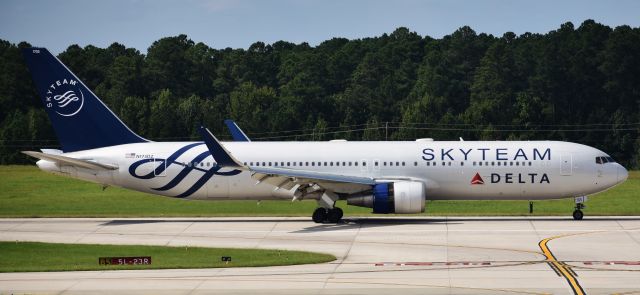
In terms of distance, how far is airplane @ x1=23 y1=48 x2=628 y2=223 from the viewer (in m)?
47.8

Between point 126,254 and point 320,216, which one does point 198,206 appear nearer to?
point 320,216

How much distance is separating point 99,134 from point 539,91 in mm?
92914

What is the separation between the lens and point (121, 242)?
41.3 meters

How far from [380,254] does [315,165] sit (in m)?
12.6

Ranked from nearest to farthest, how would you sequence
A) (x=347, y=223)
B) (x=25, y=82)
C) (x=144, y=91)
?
(x=347, y=223) → (x=25, y=82) → (x=144, y=91)

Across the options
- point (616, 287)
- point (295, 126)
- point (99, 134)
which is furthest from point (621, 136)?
point (616, 287)

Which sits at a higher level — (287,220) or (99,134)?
(99,134)

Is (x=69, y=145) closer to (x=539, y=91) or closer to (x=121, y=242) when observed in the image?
(x=121, y=242)

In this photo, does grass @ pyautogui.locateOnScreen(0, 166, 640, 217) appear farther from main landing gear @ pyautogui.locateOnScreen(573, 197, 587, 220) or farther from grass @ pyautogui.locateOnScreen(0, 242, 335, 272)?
grass @ pyautogui.locateOnScreen(0, 242, 335, 272)

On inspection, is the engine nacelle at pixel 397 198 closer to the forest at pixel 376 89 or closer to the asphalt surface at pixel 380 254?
the asphalt surface at pixel 380 254

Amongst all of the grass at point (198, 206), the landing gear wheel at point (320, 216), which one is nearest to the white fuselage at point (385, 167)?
the landing gear wheel at point (320, 216)

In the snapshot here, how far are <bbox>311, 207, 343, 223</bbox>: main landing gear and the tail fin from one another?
1083 cm

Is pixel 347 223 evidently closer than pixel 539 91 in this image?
Yes

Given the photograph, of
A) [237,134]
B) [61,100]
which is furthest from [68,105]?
[237,134]
